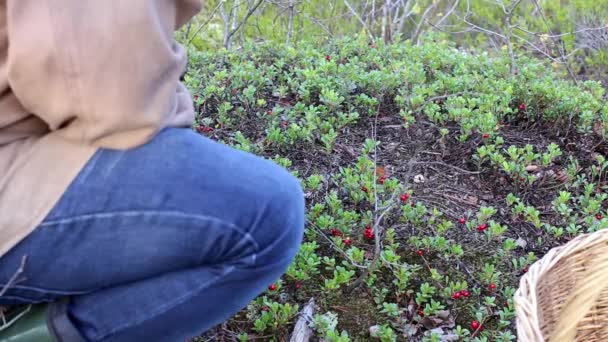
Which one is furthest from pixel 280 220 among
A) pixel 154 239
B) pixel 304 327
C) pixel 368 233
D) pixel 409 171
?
pixel 368 233

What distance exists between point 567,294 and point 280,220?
0.71 metres

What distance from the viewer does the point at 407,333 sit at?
190cm

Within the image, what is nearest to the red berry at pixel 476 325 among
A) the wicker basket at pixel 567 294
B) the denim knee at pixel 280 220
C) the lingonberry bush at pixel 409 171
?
the lingonberry bush at pixel 409 171

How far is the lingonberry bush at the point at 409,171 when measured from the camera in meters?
1.98

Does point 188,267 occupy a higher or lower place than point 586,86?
higher

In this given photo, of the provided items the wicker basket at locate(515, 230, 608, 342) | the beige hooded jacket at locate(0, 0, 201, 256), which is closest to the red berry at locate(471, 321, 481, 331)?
the wicker basket at locate(515, 230, 608, 342)

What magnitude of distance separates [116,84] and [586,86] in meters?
3.07

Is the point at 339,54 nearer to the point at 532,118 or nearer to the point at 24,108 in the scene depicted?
the point at 532,118

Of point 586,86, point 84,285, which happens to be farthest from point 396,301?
point 586,86

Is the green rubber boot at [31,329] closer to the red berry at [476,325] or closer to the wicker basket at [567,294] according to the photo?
the wicker basket at [567,294]

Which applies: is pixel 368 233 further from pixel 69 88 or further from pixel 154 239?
pixel 69 88

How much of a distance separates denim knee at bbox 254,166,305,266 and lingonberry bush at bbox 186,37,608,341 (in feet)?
1.68

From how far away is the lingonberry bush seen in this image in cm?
198

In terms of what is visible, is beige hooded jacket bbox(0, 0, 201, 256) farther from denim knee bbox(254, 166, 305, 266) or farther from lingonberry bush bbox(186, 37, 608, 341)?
lingonberry bush bbox(186, 37, 608, 341)
